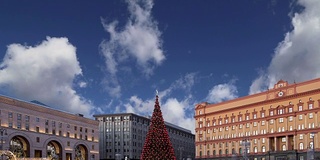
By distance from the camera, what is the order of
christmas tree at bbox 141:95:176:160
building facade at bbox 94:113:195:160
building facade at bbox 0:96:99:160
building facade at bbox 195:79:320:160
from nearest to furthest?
christmas tree at bbox 141:95:176:160 < building facade at bbox 0:96:99:160 < building facade at bbox 195:79:320:160 < building facade at bbox 94:113:195:160

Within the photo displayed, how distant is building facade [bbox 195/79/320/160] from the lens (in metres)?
101

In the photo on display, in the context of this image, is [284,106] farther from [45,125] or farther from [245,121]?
[45,125]

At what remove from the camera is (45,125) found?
99.9 metres

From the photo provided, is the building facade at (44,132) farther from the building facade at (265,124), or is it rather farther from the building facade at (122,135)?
the building facade at (265,124)

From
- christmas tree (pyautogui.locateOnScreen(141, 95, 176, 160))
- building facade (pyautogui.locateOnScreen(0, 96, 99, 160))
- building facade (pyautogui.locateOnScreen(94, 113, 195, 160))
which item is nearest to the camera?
christmas tree (pyautogui.locateOnScreen(141, 95, 176, 160))

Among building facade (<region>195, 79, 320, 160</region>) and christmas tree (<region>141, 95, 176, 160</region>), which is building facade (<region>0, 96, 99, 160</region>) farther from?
christmas tree (<region>141, 95, 176, 160</region>)

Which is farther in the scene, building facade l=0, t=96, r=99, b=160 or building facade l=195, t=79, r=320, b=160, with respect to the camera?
Result: building facade l=195, t=79, r=320, b=160

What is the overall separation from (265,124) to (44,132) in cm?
5646

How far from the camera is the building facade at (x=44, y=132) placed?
3433 inches

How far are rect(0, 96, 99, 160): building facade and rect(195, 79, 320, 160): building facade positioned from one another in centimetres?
3514

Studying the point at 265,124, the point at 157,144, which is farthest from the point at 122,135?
the point at 157,144

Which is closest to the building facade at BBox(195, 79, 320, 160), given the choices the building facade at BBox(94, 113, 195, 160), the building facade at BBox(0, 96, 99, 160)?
the building facade at BBox(94, 113, 195, 160)

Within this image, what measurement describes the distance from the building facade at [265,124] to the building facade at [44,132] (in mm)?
35138

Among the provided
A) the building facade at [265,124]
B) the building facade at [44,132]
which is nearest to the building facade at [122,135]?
the building facade at [265,124]
